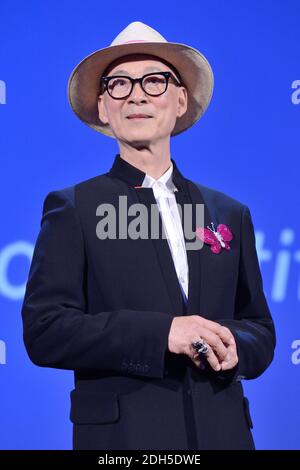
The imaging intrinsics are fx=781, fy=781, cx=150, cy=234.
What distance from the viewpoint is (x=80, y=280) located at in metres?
1.60

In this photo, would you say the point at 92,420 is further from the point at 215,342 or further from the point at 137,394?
the point at 215,342

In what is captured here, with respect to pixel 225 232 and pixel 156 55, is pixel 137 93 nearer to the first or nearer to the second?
pixel 156 55

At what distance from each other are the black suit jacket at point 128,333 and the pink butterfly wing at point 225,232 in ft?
0.13

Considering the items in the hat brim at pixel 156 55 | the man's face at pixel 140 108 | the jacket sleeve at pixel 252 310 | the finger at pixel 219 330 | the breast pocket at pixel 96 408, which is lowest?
the breast pocket at pixel 96 408

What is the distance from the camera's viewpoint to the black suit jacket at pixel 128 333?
150cm

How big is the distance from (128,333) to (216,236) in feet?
1.16

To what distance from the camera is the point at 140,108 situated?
1760 millimetres

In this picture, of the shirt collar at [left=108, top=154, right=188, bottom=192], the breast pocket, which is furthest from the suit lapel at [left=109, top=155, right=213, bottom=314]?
the breast pocket

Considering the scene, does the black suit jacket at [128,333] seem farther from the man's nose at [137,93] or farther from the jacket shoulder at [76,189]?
the man's nose at [137,93]

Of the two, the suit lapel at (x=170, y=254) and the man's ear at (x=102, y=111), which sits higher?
the man's ear at (x=102, y=111)

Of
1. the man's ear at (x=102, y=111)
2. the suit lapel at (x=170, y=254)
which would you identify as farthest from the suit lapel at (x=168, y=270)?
the man's ear at (x=102, y=111)

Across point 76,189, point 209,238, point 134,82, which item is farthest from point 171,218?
point 134,82

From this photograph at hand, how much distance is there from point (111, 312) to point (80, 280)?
11 centimetres
